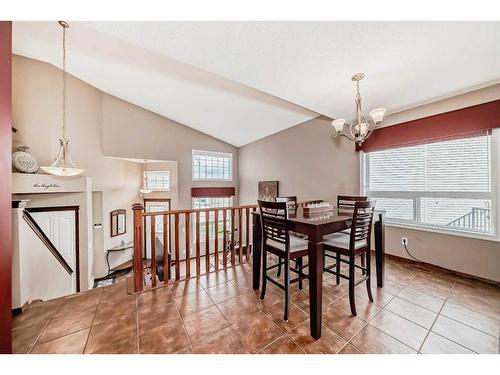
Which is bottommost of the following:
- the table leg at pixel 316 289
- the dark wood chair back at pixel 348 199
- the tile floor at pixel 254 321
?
the tile floor at pixel 254 321

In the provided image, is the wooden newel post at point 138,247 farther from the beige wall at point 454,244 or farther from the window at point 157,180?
the window at point 157,180

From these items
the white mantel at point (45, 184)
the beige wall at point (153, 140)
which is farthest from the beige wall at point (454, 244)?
the white mantel at point (45, 184)

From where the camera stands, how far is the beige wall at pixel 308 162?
11.4 ft

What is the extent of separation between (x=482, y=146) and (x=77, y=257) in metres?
A: 6.95

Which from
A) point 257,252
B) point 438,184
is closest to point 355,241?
point 257,252

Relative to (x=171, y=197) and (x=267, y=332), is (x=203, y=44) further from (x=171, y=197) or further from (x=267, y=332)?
(x=171, y=197)

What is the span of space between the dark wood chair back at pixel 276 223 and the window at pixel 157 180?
4.91 metres

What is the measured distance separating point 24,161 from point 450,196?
6.49 meters

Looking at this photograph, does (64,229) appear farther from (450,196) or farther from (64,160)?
(450,196)

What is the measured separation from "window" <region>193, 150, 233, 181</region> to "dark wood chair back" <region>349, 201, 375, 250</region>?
17.2 feet

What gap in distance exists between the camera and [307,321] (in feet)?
5.06

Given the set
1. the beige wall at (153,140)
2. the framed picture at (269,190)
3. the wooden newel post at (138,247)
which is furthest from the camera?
the framed picture at (269,190)
